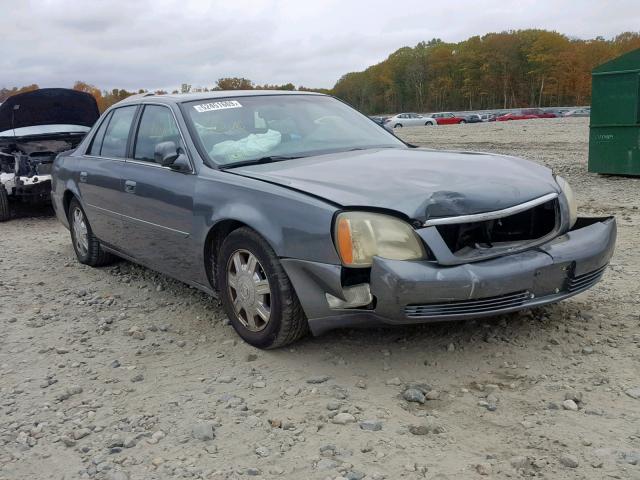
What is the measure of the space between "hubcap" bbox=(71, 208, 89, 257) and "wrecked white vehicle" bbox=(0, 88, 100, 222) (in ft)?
9.81

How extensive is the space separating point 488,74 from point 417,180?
99.6 metres

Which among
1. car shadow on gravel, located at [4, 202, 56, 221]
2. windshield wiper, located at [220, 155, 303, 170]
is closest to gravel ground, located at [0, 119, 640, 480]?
windshield wiper, located at [220, 155, 303, 170]

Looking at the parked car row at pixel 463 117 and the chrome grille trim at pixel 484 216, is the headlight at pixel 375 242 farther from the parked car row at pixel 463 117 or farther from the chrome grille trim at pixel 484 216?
the parked car row at pixel 463 117

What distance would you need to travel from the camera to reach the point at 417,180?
346 centimetres

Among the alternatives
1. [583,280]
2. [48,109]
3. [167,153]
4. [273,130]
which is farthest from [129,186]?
[48,109]

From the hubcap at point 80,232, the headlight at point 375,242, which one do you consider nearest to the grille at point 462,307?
the headlight at point 375,242

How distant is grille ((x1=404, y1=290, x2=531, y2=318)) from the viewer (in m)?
3.11

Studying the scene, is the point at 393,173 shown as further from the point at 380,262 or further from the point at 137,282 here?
the point at 137,282

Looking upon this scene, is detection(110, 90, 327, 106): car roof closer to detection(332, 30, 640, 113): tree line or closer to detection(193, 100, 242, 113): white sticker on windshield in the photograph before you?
detection(193, 100, 242, 113): white sticker on windshield

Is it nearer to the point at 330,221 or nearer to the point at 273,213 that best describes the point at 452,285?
the point at 330,221

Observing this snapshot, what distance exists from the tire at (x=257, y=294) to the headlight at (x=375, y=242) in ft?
1.57

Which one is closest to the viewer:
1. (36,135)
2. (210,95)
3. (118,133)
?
(210,95)

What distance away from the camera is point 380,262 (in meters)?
3.06

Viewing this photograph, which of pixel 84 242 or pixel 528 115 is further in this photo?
pixel 528 115
